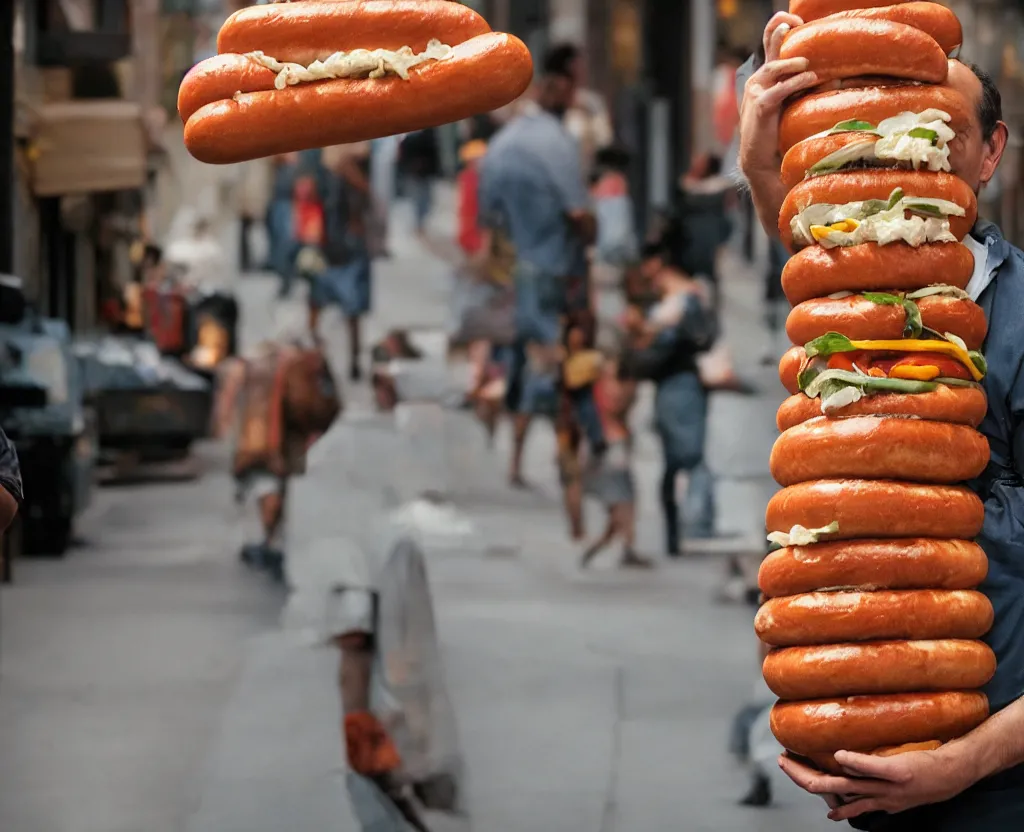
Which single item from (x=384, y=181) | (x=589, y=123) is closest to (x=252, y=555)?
(x=384, y=181)

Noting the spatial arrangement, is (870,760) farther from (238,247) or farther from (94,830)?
(238,247)

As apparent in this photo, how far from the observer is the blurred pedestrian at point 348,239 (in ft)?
31.5

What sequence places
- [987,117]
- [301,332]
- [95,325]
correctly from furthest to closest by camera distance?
[301,332]
[95,325]
[987,117]

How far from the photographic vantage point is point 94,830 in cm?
595

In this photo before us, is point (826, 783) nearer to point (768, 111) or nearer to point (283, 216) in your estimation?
point (768, 111)

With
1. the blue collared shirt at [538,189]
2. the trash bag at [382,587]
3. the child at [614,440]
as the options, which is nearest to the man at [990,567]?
the trash bag at [382,587]

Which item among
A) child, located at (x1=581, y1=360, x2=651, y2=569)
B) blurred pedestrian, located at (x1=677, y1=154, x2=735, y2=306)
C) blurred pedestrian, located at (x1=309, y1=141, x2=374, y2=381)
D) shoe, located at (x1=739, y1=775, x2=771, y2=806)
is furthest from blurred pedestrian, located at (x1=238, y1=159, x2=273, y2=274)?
shoe, located at (x1=739, y1=775, x2=771, y2=806)

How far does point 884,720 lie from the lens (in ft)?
6.64

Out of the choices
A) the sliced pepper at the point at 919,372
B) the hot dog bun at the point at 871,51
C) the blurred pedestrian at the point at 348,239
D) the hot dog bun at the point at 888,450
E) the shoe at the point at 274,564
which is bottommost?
the shoe at the point at 274,564

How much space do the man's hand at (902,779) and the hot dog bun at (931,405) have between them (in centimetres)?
36

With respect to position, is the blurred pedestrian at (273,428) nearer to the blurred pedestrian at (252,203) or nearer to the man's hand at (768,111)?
the blurred pedestrian at (252,203)

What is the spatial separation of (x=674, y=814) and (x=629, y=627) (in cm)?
145

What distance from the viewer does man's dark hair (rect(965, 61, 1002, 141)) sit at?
7.35 feet

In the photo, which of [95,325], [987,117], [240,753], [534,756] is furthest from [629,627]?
[987,117]
